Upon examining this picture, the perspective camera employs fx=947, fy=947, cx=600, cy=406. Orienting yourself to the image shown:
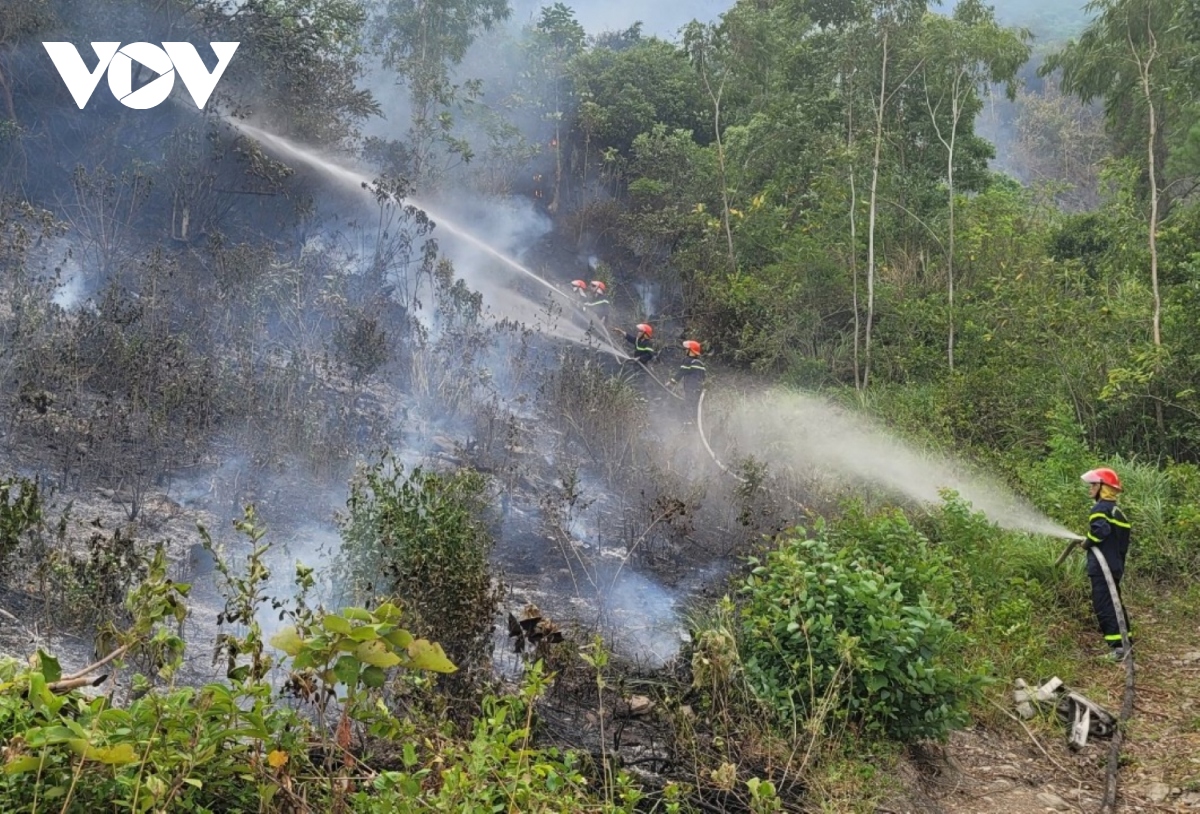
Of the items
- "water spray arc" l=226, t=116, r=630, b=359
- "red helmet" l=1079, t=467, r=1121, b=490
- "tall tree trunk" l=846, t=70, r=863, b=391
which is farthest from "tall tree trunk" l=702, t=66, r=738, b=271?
"red helmet" l=1079, t=467, r=1121, b=490

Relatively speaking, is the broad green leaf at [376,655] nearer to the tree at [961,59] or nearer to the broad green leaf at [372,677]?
the broad green leaf at [372,677]

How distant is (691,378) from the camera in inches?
519

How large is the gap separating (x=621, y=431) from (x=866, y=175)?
7388 millimetres

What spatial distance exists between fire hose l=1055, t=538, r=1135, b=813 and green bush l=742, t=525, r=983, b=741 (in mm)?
750

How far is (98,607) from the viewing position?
4801mm

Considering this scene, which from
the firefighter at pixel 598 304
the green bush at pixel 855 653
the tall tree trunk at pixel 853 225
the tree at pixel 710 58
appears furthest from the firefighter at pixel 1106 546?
the tree at pixel 710 58

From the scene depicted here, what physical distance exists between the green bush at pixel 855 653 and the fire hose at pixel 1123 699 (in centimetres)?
75

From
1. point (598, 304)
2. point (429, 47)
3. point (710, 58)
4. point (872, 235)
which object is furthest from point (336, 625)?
point (429, 47)

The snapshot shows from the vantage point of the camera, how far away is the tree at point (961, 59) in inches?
518

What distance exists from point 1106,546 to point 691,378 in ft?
22.7

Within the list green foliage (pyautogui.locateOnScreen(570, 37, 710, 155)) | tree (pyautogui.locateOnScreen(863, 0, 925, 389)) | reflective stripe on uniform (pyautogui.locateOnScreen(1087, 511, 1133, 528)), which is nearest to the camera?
reflective stripe on uniform (pyautogui.locateOnScreen(1087, 511, 1133, 528))

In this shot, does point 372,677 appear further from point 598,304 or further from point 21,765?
point 598,304

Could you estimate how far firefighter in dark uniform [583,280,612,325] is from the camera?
48.5 ft

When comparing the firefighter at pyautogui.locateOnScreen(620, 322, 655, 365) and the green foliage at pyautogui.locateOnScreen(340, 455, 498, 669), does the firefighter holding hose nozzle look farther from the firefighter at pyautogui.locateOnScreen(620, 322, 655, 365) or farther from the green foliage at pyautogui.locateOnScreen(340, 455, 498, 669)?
the green foliage at pyautogui.locateOnScreen(340, 455, 498, 669)
